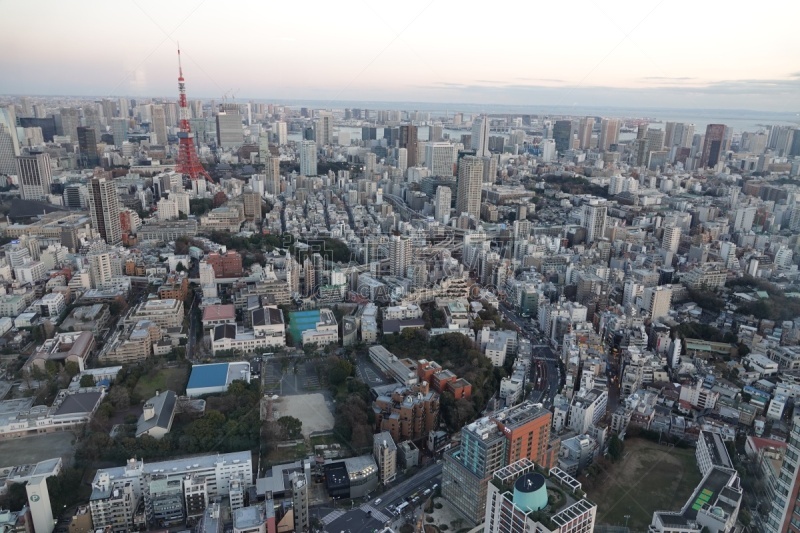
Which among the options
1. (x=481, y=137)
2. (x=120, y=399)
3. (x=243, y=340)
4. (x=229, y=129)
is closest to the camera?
(x=120, y=399)

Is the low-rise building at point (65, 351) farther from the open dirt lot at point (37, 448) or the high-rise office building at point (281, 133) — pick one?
the high-rise office building at point (281, 133)

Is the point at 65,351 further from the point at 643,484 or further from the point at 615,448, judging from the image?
the point at 643,484

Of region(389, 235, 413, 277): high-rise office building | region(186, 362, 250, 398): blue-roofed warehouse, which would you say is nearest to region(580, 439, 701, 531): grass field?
region(186, 362, 250, 398): blue-roofed warehouse

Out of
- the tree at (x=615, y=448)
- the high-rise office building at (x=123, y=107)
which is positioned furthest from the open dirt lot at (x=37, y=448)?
the high-rise office building at (x=123, y=107)

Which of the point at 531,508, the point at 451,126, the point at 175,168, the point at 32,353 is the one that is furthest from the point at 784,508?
the point at 451,126

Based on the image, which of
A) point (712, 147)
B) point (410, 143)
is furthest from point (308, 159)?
point (712, 147)

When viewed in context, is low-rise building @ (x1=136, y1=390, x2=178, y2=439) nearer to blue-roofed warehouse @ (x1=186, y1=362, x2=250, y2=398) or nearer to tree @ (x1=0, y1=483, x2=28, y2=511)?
blue-roofed warehouse @ (x1=186, y1=362, x2=250, y2=398)
